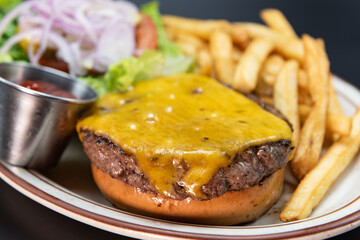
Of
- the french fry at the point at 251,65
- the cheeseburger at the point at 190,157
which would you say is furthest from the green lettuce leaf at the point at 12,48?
the french fry at the point at 251,65

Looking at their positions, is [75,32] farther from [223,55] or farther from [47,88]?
[223,55]

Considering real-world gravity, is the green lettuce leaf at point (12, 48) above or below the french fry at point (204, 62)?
below

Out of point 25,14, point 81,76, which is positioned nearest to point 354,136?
point 81,76

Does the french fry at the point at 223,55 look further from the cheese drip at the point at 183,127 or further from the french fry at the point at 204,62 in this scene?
the cheese drip at the point at 183,127

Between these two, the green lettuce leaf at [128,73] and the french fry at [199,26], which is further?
the french fry at [199,26]

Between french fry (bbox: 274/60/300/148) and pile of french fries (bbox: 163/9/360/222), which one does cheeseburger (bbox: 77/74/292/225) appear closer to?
pile of french fries (bbox: 163/9/360/222)

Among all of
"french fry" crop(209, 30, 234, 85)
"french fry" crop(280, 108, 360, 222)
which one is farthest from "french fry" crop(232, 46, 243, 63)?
"french fry" crop(280, 108, 360, 222)

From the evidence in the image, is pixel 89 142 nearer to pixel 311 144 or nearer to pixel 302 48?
pixel 311 144
